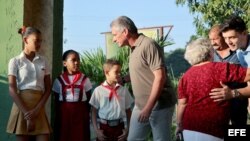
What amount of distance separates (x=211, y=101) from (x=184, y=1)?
14998 millimetres

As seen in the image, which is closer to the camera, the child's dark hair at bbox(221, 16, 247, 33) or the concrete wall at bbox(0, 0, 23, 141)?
the child's dark hair at bbox(221, 16, 247, 33)

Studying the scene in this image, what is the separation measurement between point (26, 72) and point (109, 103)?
1.00m

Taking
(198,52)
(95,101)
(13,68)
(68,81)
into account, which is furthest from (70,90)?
(198,52)

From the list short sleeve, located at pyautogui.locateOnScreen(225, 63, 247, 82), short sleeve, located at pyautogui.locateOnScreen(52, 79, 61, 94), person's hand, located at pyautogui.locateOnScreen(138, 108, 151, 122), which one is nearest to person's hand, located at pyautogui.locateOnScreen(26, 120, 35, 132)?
short sleeve, located at pyautogui.locateOnScreen(52, 79, 61, 94)

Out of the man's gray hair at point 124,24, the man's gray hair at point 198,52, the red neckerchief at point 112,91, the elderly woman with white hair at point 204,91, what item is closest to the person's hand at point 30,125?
the red neckerchief at point 112,91

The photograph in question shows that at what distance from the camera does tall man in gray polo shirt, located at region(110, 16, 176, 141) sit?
454cm

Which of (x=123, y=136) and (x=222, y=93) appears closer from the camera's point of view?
(x=222, y=93)

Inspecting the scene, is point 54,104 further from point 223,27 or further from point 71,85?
point 223,27

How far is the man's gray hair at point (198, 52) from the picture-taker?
3.88m

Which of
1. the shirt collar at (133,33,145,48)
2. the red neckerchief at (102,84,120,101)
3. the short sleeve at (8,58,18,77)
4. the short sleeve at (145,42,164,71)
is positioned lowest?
the red neckerchief at (102,84,120,101)

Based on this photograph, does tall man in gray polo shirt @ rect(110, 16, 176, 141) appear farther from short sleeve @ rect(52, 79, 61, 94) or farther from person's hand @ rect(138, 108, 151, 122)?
short sleeve @ rect(52, 79, 61, 94)

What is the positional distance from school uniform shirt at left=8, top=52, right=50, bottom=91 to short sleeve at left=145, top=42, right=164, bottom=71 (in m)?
1.18

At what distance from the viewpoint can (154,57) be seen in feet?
15.0

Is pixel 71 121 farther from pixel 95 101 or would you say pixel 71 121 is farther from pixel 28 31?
pixel 28 31
